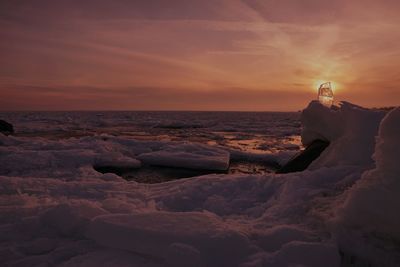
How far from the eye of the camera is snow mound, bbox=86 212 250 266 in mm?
2533

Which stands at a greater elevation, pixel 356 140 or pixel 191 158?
pixel 356 140

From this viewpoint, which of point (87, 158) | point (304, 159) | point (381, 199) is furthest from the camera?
point (87, 158)

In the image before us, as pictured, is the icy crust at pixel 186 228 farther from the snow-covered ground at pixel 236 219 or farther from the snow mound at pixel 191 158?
the snow mound at pixel 191 158

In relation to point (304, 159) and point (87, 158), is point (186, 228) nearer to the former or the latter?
point (304, 159)

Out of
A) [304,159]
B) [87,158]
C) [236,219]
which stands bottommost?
[87,158]

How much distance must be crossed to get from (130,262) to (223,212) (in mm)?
1522

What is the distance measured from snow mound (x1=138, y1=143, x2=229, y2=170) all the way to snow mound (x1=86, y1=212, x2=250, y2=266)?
257 inches

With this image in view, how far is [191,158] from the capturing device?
9.81 metres

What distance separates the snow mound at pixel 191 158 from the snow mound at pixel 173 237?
6.53 metres

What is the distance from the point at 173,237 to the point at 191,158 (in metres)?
7.14

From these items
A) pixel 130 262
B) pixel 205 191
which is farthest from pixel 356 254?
pixel 205 191

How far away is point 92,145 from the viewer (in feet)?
37.2

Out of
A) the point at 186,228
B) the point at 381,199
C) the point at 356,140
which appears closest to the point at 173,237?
the point at 186,228

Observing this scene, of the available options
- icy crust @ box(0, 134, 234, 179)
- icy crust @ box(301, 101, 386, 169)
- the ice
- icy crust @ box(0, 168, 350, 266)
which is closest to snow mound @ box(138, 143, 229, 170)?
icy crust @ box(0, 134, 234, 179)
